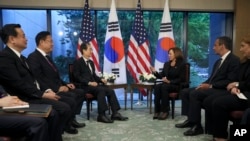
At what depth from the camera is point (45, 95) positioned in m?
2.95

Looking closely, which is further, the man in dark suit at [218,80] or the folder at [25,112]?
the man in dark suit at [218,80]

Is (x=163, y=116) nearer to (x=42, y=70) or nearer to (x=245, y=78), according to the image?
(x=245, y=78)

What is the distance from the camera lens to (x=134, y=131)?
12.5ft

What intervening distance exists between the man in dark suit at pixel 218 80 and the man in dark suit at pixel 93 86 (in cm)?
131

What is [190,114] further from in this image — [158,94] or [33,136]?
[33,136]

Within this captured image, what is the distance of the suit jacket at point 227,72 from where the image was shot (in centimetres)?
339

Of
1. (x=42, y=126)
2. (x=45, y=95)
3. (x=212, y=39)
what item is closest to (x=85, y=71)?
(x=45, y=95)

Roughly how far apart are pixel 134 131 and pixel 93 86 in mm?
1117

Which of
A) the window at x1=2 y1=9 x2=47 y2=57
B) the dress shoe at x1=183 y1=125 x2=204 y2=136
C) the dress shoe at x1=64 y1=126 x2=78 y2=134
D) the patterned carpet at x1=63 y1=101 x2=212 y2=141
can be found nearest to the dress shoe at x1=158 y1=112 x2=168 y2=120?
the patterned carpet at x1=63 y1=101 x2=212 y2=141

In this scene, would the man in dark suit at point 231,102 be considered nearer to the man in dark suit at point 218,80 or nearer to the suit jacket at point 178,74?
the man in dark suit at point 218,80

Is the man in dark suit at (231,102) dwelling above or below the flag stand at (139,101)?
above

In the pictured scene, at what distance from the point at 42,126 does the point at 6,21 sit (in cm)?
461

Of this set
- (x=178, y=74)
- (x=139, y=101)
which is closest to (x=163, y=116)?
(x=178, y=74)

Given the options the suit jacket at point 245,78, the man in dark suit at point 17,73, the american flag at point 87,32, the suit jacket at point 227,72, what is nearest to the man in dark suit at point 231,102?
the suit jacket at point 245,78
